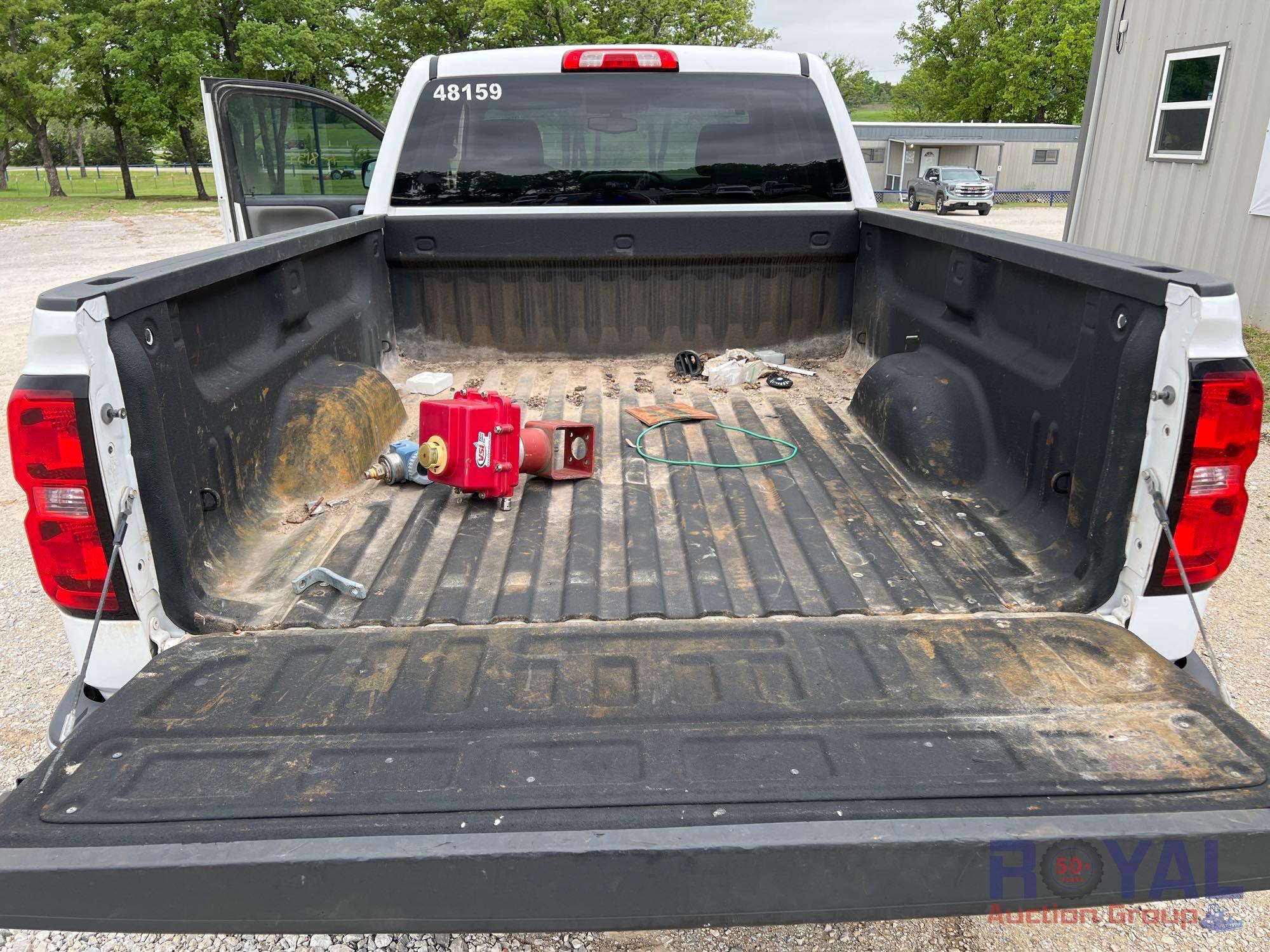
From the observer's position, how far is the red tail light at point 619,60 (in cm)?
409

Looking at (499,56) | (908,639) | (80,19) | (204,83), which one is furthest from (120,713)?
(80,19)

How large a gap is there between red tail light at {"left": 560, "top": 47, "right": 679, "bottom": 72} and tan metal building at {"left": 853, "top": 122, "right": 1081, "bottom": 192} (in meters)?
36.1

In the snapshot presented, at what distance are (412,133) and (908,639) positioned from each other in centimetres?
329

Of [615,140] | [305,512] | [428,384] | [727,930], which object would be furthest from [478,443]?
[615,140]

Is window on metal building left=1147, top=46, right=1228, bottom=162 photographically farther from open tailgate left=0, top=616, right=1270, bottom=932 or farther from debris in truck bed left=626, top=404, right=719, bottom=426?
open tailgate left=0, top=616, right=1270, bottom=932

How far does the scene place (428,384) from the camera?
4.05 meters

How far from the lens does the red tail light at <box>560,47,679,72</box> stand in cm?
409

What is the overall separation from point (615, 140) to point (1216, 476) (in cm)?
311

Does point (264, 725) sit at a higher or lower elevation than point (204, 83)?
lower

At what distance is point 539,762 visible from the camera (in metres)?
1.58

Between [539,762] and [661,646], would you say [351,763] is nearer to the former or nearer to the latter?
[539,762]

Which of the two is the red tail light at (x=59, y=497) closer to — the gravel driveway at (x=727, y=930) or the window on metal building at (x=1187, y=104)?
the gravel driveway at (x=727, y=930)

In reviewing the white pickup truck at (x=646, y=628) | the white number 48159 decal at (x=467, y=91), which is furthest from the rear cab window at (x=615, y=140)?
the white pickup truck at (x=646, y=628)

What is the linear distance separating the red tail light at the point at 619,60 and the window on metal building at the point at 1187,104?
26.7 ft
